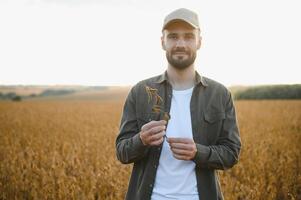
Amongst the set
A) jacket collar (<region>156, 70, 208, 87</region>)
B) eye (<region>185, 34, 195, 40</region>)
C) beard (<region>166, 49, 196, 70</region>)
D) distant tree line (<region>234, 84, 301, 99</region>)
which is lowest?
distant tree line (<region>234, 84, 301, 99</region>)

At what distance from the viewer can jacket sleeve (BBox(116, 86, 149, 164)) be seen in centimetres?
206

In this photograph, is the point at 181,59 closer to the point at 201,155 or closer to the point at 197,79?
the point at 197,79

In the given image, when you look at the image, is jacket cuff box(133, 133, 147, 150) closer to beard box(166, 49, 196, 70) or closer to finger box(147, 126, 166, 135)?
finger box(147, 126, 166, 135)

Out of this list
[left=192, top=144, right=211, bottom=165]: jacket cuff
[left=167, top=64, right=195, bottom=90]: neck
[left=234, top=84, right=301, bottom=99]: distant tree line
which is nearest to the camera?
[left=192, top=144, right=211, bottom=165]: jacket cuff

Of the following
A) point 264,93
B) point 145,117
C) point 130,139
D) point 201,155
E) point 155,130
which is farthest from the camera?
point 264,93

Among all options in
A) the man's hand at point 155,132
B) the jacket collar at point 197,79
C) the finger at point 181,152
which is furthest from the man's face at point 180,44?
the finger at point 181,152

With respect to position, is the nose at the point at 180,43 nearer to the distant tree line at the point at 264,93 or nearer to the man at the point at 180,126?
the man at the point at 180,126

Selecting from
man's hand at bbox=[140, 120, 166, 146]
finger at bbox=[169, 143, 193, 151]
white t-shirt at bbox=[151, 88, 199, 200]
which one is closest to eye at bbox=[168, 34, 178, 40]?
white t-shirt at bbox=[151, 88, 199, 200]

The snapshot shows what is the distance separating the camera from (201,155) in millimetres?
2014

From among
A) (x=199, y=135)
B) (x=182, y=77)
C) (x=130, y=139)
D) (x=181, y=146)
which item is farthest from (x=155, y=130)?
(x=182, y=77)

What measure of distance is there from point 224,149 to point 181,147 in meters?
0.38

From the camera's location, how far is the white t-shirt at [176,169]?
6.64 feet

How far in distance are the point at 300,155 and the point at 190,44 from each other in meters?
6.03

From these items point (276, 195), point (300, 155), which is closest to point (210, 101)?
point (276, 195)
